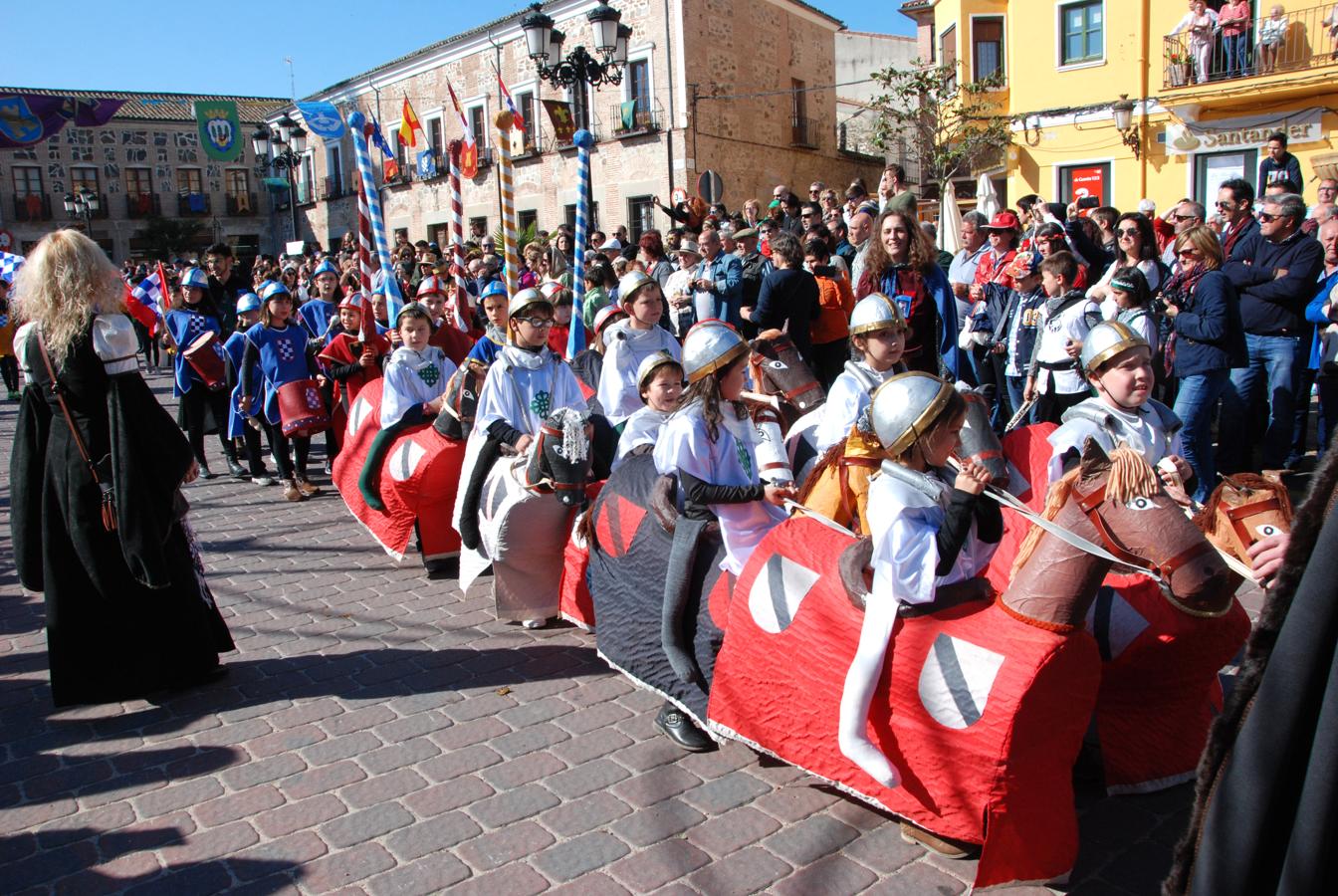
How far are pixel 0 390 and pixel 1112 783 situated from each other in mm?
21376

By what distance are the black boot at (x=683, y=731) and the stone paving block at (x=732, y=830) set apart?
1.67ft

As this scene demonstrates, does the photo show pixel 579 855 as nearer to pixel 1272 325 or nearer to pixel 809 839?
pixel 809 839

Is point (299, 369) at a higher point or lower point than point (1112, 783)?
higher

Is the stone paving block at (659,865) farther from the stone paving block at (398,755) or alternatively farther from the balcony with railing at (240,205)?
the balcony with railing at (240,205)

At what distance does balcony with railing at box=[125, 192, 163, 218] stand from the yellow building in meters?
43.7

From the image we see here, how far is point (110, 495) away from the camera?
4648 millimetres

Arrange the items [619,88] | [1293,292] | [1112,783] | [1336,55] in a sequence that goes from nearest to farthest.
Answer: [1112,783] → [1293,292] → [1336,55] → [619,88]

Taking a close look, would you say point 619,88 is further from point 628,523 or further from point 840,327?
point 628,523

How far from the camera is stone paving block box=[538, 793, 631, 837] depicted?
12.1 ft

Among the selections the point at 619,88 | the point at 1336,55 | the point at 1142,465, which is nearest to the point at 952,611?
the point at 1142,465

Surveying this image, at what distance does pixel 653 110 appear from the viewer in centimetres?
2936

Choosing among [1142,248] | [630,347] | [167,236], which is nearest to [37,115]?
[167,236]

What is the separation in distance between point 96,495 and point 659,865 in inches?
122

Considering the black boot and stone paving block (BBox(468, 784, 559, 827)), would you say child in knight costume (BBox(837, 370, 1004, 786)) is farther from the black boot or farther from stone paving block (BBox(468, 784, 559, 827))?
stone paving block (BBox(468, 784, 559, 827))
